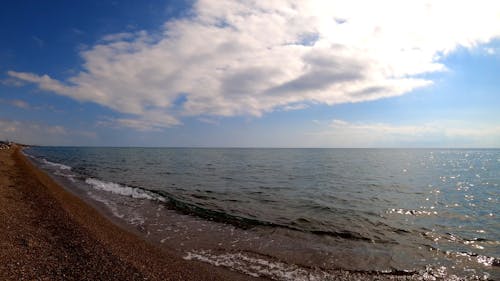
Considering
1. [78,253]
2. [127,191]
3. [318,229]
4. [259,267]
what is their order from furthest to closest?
[127,191] → [318,229] → [259,267] → [78,253]

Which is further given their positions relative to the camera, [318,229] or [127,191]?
[127,191]

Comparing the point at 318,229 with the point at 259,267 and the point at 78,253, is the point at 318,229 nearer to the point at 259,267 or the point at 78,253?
the point at 259,267

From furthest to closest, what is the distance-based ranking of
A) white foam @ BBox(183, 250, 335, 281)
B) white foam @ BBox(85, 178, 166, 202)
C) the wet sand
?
white foam @ BBox(85, 178, 166, 202) → white foam @ BBox(183, 250, 335, 281) → the wet sand

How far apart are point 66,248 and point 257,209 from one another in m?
11.5

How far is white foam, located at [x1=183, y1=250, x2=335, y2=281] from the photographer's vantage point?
352 inches

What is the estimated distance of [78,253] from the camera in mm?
8570

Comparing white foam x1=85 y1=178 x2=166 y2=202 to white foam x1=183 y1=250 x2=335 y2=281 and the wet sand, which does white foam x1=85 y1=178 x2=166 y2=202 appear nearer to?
the wet sand

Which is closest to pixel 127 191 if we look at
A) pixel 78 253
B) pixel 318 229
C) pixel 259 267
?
pixel 78 253

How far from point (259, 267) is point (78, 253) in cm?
581

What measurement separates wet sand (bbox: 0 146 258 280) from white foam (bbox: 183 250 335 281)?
469mm

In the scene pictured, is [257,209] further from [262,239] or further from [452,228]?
[452,228]

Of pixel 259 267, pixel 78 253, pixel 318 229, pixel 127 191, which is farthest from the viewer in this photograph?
pixel 127 191

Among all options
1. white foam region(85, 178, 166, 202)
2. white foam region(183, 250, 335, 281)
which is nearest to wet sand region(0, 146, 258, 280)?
white foam region(183, 250, 335, 281)

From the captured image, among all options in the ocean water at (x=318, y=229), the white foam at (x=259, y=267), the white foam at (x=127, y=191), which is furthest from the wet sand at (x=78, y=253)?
the white foam at (x=127, y=191)
